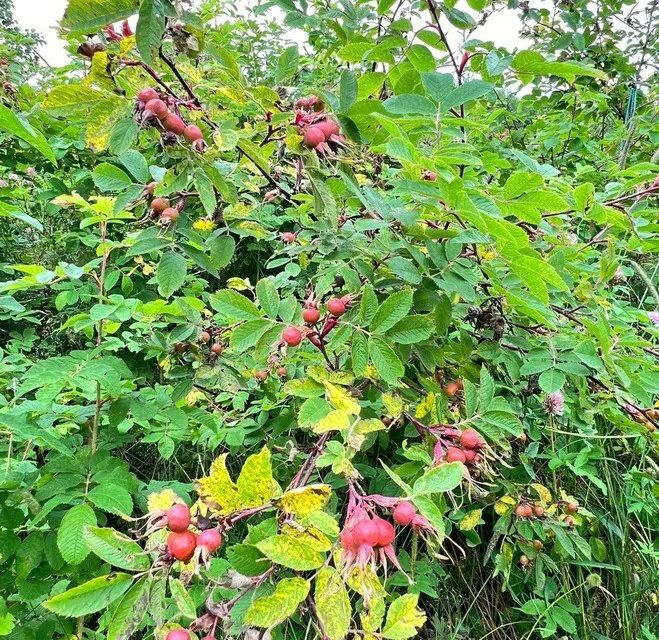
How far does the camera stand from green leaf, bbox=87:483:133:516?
0.75 metres

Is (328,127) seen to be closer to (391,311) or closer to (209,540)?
(391,311)

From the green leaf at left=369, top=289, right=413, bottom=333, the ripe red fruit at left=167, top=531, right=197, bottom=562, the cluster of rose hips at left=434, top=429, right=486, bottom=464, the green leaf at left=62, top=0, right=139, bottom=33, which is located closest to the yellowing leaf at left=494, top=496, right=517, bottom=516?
the cluster of rose hips at left=434, top=429, right=486, bottom=464

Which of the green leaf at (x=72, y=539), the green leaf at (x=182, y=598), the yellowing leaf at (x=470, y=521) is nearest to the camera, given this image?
the green leaf at (x=182, y=598)

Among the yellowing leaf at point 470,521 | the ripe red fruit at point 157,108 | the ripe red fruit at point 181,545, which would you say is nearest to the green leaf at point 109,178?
the ripe red fruit at point 157,108

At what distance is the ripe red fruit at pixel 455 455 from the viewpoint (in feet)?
2.15

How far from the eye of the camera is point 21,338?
75.9 inches

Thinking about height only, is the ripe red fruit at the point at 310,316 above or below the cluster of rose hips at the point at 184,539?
above

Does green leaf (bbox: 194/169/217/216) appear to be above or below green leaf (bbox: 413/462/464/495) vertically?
above

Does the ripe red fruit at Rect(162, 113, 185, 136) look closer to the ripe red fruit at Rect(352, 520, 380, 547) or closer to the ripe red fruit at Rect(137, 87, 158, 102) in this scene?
the ripe red fruit at Rect(137, 87, 158, 102)

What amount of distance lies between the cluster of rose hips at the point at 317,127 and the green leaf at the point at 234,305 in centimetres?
24

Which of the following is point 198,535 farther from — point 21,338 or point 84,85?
point 21,338

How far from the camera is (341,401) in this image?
66 centimetres

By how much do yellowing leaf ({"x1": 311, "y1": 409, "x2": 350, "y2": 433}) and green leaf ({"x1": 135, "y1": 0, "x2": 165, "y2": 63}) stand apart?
0.44m

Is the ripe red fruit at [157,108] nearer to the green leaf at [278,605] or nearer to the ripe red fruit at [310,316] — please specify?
the ripe red fruit at [310,316]
